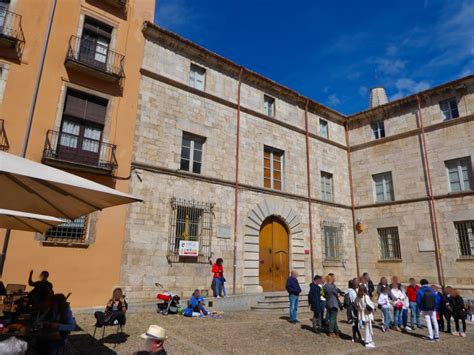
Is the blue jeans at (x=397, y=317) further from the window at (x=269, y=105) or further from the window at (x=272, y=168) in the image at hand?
the window at (x=269, y=105)

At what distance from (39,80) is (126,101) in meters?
2.74

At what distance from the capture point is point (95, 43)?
1199cm

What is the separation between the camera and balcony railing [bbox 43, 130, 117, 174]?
10.0 meters

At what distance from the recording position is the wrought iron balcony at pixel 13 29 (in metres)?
9.98


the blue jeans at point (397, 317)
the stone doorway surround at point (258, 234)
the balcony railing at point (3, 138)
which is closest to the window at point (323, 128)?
the stone doorway surround at point (258, 234)

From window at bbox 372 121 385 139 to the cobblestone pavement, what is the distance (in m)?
11.2

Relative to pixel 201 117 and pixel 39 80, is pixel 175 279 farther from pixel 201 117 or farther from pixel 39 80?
pixel 39 80

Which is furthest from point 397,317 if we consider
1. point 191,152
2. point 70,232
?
point 70,232

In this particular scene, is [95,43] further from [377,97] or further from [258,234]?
[377,97]

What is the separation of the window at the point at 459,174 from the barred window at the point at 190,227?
11.5m

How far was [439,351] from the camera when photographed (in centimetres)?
740

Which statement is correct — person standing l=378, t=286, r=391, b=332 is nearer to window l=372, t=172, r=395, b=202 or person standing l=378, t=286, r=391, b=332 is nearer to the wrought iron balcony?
window l=372, t=172, r=395, b=202

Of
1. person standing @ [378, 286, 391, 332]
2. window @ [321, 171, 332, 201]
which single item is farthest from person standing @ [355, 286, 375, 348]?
window @ [321, 171, 332, 201]

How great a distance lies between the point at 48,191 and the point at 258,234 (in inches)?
434
